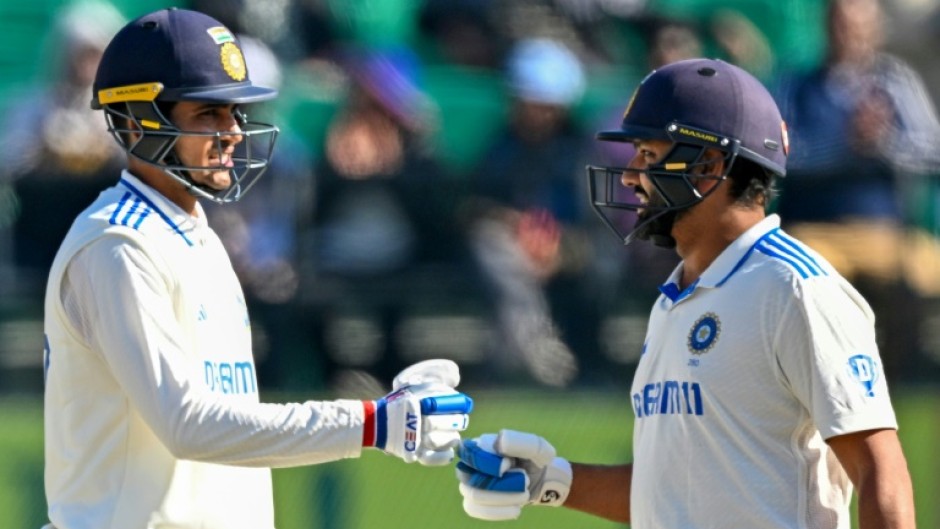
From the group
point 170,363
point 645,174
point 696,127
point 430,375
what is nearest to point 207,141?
point 170,363

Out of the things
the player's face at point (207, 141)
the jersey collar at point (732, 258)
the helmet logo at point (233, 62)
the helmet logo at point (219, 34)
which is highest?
the helmet logo at point (219, 34)

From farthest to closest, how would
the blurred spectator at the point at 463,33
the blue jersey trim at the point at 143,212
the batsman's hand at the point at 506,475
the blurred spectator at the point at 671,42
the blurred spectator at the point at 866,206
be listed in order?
the blurred spectator at the point at 463,33
the blurred spectator at the point at 671,42
the blurred spectator at the point at 866,206
the batsman's hand at the point at 506,475
the blue jersey trim at the point at 143,212

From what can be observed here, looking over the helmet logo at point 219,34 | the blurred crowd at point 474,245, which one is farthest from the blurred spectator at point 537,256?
the helmet logo at point 219,34

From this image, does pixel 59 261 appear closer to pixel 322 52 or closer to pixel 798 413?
pixel 798 413

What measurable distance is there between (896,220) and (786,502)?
3722 millimetres

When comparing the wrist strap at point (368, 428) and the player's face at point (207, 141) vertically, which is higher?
the player's face at point (207, 141)

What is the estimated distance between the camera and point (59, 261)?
3977mm

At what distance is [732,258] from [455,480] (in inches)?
137

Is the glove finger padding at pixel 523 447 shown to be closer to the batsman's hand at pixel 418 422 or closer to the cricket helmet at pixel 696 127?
the batsman's hand at pixel 418 422

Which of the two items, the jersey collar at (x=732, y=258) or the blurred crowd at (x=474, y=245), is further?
the blurred crowd at (x=474, y=245)

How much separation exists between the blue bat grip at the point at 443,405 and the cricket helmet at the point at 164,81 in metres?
0.79

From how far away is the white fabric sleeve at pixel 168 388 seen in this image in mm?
3811

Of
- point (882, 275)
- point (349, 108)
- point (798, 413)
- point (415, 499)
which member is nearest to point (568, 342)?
point (415, 499)

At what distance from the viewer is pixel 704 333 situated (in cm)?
394
